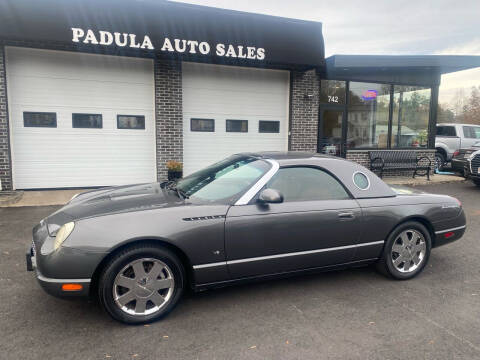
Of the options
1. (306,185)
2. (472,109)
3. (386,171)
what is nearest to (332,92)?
(386,171)

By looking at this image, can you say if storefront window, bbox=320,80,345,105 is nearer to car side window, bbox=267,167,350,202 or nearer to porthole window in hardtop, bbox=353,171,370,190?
porthole window in hardtop, bbox=353,171,370,190

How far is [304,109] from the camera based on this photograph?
439 inches

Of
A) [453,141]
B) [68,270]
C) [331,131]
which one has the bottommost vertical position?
[68,270]

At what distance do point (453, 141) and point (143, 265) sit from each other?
610 inches

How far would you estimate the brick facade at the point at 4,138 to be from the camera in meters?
8.23

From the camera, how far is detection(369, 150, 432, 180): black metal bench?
39.0 ft

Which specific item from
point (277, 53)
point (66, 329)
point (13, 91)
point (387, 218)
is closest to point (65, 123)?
point (13, 91)

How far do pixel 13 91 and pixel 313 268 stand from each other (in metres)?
8.54

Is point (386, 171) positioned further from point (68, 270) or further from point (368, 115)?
point (68, 270)

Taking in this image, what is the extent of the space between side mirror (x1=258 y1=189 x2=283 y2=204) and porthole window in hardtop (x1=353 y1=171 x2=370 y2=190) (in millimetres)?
1101

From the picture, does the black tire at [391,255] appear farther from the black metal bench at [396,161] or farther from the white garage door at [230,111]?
the black metal bench at [396,161]

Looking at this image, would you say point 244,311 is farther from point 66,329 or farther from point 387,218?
point 387,218

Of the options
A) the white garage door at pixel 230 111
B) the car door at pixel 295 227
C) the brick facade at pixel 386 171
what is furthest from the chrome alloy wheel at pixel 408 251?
the brick facade at pixel 386 171

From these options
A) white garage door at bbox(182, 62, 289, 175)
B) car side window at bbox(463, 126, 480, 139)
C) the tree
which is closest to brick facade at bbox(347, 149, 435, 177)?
white garage door at bbox(182, 62, 289, 175)
